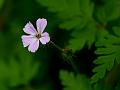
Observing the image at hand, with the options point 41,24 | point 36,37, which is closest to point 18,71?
point 36,37

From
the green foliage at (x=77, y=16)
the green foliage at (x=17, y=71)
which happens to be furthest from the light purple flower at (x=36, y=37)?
the green foliage at (x=17, y=71)

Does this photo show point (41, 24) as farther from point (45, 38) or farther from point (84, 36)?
point (84, 36)

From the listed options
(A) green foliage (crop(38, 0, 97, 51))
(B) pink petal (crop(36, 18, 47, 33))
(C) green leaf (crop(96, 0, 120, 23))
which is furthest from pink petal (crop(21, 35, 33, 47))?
(C) green leaf (crop(96, 0, 120, 23))

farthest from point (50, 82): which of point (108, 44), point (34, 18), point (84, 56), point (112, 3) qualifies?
point (108, 44)

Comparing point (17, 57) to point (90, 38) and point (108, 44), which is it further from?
point (108, 44)

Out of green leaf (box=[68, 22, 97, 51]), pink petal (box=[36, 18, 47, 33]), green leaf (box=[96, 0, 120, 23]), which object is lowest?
green leaf (box=[68, 22, 97, 51])

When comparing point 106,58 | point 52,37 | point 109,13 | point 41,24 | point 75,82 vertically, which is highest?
point 41,24

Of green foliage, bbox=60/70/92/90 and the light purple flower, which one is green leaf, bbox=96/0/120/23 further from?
the light purple flower

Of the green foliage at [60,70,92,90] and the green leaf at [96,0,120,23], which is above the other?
the green leaf at [96,0,120,23]
